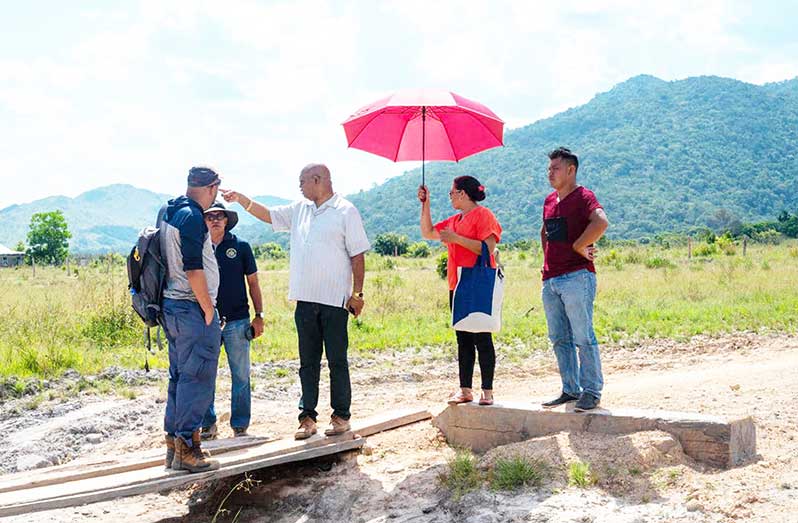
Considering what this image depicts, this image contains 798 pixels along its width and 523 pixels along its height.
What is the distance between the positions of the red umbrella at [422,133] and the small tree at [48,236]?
212 ft

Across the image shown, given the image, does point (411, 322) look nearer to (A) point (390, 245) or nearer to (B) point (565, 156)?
(B) point (565, 156)

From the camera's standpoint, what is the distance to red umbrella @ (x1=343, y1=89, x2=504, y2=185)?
6.27 metres

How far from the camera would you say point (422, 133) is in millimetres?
6285

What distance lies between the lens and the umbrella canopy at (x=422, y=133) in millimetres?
6277

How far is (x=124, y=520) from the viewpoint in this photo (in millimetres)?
5621

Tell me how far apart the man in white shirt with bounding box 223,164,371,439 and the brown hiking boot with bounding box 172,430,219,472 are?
2.90 feet

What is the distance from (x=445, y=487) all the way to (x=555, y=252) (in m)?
1.94

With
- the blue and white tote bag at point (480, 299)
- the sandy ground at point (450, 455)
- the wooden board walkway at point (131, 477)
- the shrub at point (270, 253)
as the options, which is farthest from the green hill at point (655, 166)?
the wooden board walkway at point (131, 477)

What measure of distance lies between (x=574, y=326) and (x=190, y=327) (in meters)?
2.81

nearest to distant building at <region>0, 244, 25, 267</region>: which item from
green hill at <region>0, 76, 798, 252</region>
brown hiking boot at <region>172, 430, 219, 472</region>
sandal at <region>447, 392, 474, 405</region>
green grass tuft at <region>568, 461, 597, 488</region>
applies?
green hill at <region>0, 76, 798, 252</region>

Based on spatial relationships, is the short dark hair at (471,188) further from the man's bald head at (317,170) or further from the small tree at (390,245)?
the small tree at (390,245)

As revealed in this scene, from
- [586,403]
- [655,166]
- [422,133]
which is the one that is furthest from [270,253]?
[655,166]

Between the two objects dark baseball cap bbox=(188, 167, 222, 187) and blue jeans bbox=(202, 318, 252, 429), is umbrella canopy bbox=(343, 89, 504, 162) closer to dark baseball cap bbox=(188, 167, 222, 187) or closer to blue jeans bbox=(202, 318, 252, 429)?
dark baseball cap bbox=(188, 167, 222, 187)

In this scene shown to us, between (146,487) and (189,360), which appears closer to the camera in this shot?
(146,487)
